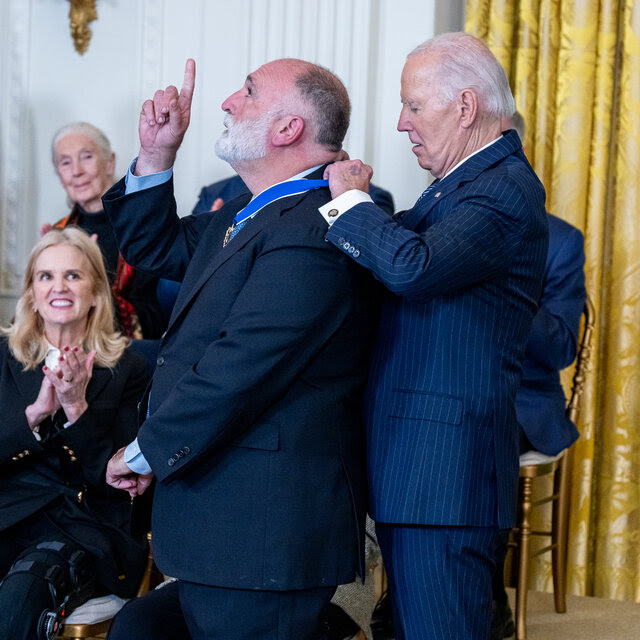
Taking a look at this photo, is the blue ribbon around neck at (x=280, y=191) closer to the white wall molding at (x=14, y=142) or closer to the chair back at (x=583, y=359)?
the chair back at (x=583, y=359)

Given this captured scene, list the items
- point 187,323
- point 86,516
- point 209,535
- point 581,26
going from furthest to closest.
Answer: point 581,26
point 86,516
point 187,323
point 209,535

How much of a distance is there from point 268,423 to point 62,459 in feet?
3.83

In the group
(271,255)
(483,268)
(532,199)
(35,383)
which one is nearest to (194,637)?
(271,255)

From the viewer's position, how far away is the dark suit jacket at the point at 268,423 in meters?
1.81

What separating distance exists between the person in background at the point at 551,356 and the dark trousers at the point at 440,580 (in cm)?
167

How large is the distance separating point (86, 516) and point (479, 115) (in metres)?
1.57

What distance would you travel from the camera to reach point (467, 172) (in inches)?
78.5

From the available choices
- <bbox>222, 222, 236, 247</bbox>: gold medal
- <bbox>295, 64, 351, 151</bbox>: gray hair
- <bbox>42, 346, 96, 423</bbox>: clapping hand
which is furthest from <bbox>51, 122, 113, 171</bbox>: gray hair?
<bbox>295, 64, 351, 151</bbox>: gray hair

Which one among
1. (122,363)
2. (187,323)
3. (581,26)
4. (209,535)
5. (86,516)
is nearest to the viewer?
(209,535)

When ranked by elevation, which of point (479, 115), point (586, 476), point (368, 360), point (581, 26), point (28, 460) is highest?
point (581, 26)

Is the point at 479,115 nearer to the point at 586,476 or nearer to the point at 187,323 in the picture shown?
the point at 187,323

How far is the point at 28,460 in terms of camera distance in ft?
9.27

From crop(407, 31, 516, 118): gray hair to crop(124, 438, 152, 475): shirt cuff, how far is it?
0.96 metres

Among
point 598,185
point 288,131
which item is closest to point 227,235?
point 288,131
